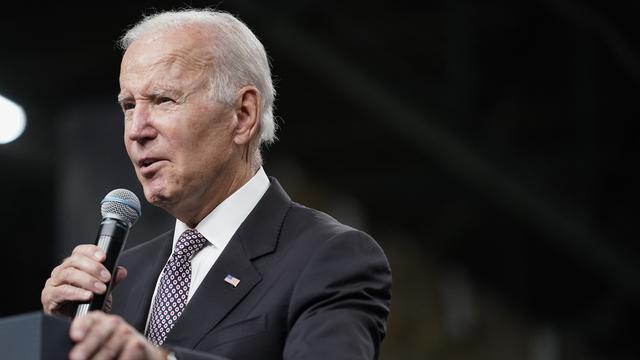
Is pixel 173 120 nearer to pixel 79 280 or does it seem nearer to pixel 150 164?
pixel 150 164

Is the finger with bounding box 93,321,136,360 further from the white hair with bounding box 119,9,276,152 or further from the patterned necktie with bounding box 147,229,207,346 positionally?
the white hair with bounding box 119,9,276,152

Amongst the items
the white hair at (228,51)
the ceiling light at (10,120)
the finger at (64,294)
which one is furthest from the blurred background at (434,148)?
the finger at (64,294)

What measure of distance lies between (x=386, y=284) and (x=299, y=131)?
A: 522 cm

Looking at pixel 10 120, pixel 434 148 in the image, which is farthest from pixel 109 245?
pixel 10 120

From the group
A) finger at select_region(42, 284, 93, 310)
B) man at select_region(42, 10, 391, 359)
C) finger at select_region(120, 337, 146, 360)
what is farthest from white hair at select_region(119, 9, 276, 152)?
finger at select_region(120, 337, 146, 360)

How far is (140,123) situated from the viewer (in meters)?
2.03

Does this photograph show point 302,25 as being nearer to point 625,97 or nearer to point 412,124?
point 412,124

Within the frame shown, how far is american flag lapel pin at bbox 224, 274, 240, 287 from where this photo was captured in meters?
1.94

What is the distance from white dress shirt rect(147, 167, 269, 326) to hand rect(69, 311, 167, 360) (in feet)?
1.67

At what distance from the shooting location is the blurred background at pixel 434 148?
5094 millimetres

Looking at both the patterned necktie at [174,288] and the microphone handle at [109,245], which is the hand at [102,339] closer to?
the microphone handle at [109,245]

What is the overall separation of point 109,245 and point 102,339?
1.21ft

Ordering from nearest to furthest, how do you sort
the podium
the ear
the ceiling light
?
the podium < the ear < the ceiling light

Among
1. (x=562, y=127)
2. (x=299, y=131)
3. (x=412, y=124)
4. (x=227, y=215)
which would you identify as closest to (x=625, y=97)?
(x=562, y=127)
